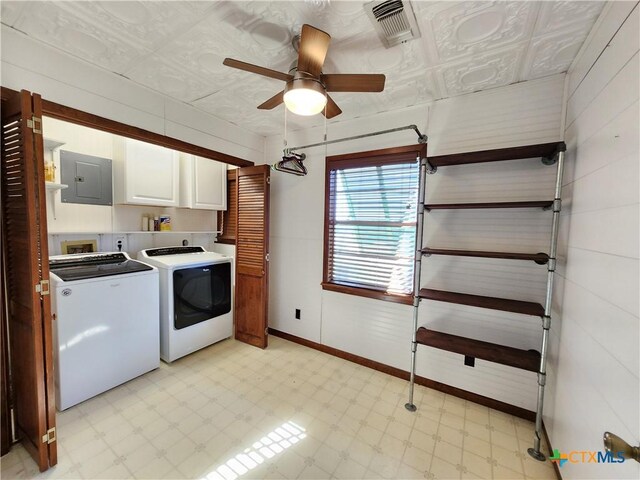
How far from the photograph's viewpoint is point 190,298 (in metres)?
2.70

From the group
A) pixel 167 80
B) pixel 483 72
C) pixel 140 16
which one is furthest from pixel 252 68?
pixel 483 72

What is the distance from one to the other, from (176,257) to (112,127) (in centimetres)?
137

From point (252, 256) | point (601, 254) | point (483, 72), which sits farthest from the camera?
point (252, 256)

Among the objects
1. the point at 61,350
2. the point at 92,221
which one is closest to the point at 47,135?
the point at 92,221

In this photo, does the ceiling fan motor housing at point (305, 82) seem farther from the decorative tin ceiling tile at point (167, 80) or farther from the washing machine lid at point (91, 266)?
the washing machine lid at point (91, 266)

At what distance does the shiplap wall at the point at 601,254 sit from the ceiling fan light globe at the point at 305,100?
125 cm

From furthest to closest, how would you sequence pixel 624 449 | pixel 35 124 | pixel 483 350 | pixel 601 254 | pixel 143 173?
1. pixel 143 173
2. pixel 483 350
3. pixel 35 124
4. pixel 601 254
5. pixel 624 449

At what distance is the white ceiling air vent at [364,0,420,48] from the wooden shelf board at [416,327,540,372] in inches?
78.6

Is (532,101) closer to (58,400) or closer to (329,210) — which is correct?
(329,210)

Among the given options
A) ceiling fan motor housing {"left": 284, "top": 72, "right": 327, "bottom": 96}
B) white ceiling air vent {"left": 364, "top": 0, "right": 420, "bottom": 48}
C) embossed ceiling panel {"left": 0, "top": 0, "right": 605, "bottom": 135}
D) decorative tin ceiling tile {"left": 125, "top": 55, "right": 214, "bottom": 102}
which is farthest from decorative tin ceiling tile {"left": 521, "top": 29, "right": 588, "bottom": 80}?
decorative tin ceiling tile {"left": 125, "top": 55, "right": 214, "bottom": 102}

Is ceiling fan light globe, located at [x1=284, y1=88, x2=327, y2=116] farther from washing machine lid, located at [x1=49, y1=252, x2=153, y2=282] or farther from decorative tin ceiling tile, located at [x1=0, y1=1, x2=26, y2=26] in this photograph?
washing machine lid, located at [x1=49, y1=252, x2=153, y2=282]

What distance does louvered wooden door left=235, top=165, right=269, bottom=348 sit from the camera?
2932 millimetres

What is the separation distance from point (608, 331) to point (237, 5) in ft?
7.18

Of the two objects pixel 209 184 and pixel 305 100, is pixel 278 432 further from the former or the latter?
pixel 209 184
